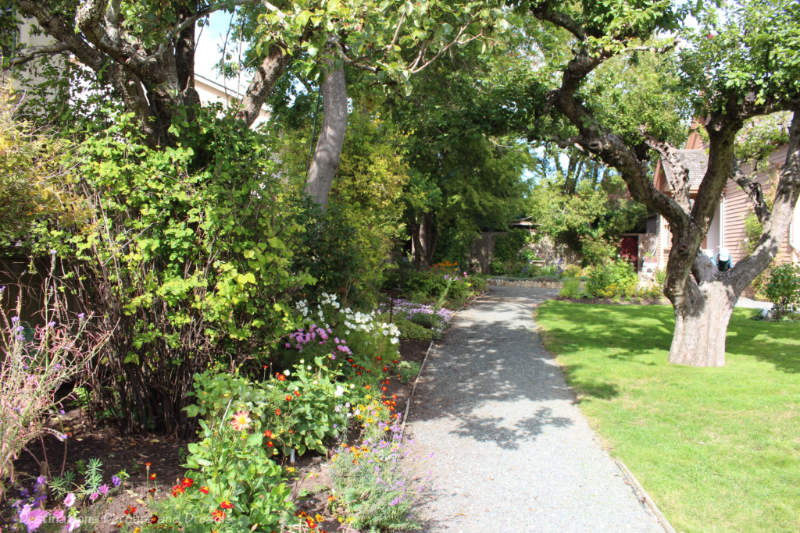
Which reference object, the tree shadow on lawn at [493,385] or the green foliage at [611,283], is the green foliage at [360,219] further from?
the green foliage at [611,283]

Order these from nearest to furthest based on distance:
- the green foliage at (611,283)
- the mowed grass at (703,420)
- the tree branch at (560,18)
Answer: the mowed grass at (703,420), the tree branch at (560,18), the green foliage at (611,283)

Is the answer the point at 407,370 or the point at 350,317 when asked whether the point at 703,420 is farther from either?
the point at 350,317

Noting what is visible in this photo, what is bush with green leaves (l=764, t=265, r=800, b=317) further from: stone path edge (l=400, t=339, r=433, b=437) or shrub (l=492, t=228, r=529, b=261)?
shrub (l=492, t=228, r=529, b=261)

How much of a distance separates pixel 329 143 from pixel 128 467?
17.9 feet

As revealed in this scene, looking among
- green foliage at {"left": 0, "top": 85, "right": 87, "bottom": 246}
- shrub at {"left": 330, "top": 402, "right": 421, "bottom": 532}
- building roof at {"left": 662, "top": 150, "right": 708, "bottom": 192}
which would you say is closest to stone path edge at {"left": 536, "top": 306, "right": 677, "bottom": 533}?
shrub at {"left": 330, "top": 402, "right": 421, "bottom": 532}

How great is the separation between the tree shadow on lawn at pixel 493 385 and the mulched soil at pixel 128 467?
2090 millimetres

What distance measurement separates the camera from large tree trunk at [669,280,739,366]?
8461mm

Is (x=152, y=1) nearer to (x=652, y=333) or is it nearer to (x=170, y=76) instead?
(x=170, y=76)

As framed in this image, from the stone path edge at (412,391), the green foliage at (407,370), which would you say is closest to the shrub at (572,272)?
the stone path edge at (412,391)

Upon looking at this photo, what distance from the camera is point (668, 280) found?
8.44m

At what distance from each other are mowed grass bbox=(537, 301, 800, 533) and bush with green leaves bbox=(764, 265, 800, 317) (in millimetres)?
1743

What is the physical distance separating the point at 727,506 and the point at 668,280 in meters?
5.00

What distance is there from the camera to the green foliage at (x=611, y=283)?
58.0 feet

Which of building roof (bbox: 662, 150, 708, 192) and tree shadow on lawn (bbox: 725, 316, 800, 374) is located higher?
building roof (bbox: 662, 150, 708, 192)
